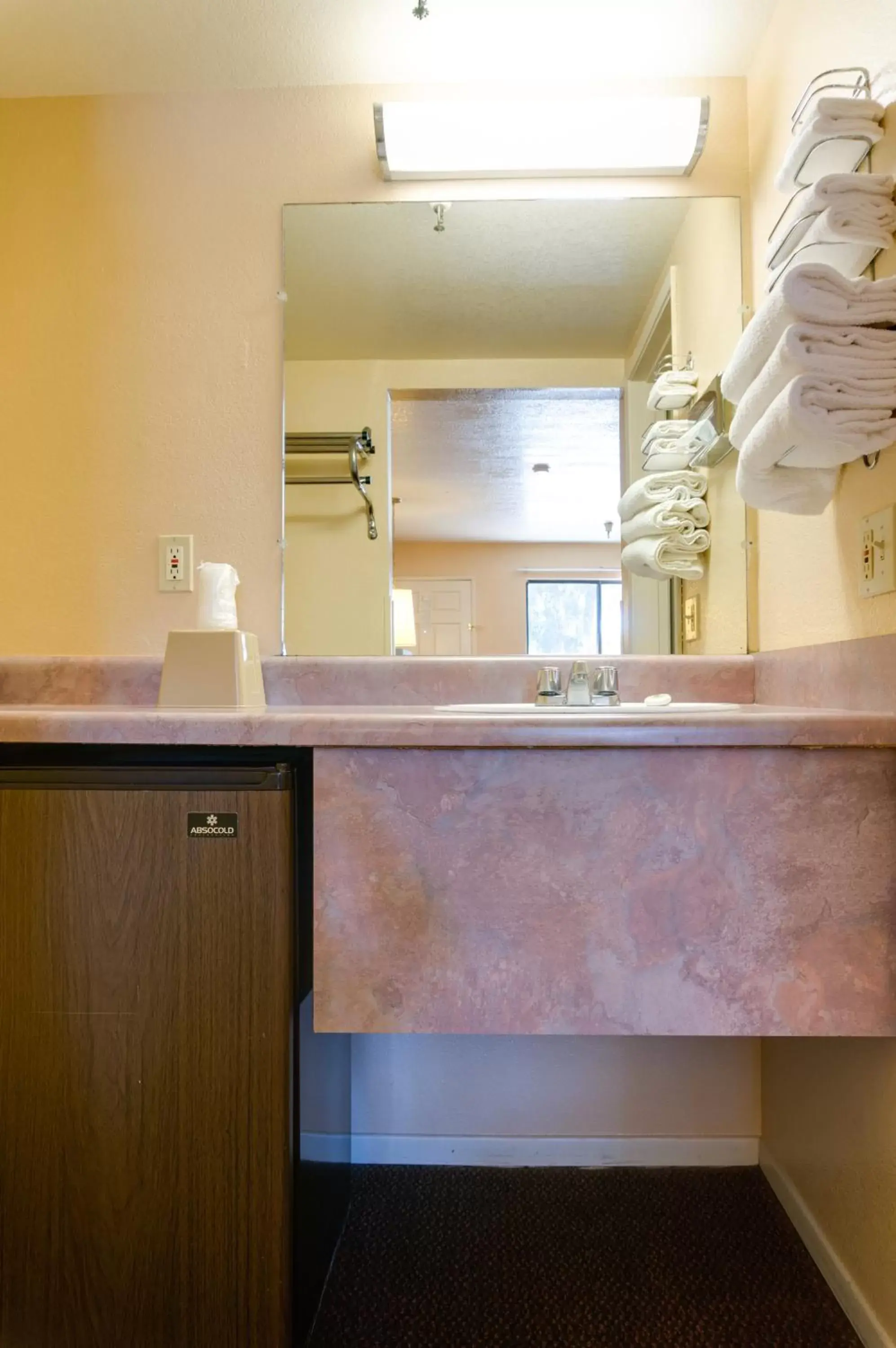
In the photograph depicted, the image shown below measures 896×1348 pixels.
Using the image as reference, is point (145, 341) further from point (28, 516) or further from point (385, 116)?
point (385, 116)

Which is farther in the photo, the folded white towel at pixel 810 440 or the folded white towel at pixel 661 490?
the folded white towel at pixel 661 490

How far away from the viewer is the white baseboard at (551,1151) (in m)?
1.43

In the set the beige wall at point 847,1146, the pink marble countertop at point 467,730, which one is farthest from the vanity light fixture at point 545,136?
the beige wall at point 847,1146

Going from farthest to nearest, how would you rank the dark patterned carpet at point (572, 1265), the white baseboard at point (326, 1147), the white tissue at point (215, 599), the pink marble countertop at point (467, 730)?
the white tissue at point (215, 599) → the dark patterned carpet at point (572, 1265) → the white baseboard at point (326, 1147) → the pink marble countertop at point (467, 730)

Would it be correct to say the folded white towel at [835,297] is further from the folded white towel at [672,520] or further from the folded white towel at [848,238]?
the folded white towel at [672,520]

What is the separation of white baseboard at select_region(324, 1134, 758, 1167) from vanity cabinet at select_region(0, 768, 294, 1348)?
1.94 ft

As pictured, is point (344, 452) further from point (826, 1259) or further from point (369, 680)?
point (826, 1259)

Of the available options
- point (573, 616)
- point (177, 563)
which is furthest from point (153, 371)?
point (573, 616)

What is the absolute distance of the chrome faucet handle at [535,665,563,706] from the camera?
130 cm

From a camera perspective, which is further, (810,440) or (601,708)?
(601,708)

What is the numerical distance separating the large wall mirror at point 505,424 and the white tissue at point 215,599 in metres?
0.15

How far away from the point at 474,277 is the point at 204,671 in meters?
0.95

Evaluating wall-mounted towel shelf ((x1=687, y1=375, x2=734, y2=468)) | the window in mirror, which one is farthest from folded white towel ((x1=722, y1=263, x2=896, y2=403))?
the window in mirror

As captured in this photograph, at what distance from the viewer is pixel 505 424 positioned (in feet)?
4.88
